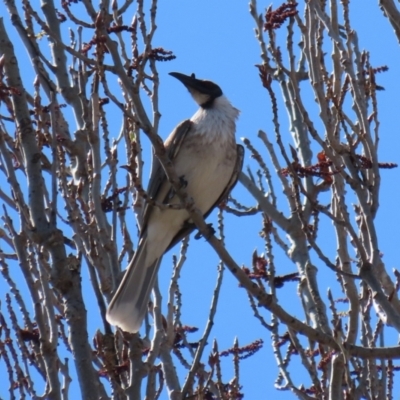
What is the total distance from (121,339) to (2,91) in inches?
60.5

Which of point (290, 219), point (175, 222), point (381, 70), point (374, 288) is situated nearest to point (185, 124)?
point (175, 222)

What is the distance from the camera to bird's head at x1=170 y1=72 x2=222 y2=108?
6.57 m

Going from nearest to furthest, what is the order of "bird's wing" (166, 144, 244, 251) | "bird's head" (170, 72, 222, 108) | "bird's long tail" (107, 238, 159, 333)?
1. "bird's long tail" (107, 238, 159, 333)
2. "bird's wing" (166, 144, 244, 251)
3. "bird's head" (170, 72, 222, 108)

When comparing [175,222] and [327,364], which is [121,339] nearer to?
[327,364]

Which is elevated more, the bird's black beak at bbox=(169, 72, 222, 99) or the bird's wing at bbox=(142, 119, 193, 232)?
the bird's black beak at bbox=(169, 72, 222, 99)

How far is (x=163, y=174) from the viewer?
5.77 metres

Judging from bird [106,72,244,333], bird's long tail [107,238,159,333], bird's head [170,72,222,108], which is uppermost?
bird's head [170,72,222,108]

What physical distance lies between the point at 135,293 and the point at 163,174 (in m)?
0.94

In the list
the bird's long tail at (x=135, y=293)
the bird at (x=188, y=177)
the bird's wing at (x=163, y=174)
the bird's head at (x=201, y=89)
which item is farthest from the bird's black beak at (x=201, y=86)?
the bird's long tail at (x=135, y=293)

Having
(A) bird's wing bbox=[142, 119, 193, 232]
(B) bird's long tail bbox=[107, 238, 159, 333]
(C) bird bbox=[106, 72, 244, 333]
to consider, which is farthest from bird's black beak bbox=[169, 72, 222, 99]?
(B) bird's long tail bbox=[107, 238, 159, 333]

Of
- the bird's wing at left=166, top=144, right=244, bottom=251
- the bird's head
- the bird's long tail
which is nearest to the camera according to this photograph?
the bird's long tail

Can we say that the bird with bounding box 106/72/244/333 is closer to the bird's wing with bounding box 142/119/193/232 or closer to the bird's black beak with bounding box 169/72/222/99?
the bird's wing with bounding box 142/119/193/232

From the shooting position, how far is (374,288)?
11.9ft

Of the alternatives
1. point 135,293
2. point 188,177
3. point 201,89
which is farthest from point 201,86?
point 135,293
